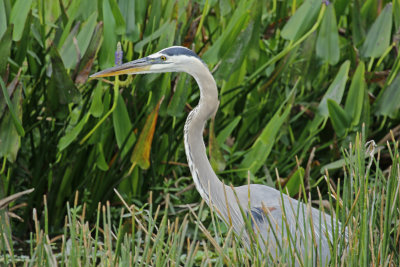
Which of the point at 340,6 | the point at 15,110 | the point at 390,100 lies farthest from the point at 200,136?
the point at 340,6

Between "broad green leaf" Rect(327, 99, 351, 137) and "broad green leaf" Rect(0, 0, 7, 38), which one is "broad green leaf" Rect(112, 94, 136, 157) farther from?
"broad green leaf" Rect(327, 99, 351, 137)

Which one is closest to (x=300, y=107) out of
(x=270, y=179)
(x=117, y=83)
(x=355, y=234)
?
(x=270, y=179)

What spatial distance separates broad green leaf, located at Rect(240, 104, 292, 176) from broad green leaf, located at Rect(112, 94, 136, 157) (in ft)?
1.82

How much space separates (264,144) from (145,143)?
1.80 feet

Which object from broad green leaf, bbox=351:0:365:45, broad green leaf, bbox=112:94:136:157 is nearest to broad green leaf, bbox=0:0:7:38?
broad green leaf, bbox=112:94:136:157

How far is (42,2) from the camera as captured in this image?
127 inches

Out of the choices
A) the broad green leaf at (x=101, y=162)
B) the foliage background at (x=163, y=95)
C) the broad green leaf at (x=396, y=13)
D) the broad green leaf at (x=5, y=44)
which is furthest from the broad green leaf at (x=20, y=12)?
the broad green leaf at (x=396, y=13)

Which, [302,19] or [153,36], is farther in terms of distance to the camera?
[302,19]

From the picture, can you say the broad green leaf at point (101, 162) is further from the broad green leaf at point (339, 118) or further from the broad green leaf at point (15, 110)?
the broad green leaf at point (339, 118)

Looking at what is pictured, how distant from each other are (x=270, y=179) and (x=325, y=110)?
16.5 inches

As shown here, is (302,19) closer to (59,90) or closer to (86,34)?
(86,34)

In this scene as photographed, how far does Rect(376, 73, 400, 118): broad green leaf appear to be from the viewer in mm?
3414

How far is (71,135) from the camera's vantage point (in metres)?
3.04

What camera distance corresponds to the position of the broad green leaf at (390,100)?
3414 millimetres
